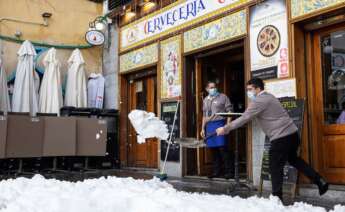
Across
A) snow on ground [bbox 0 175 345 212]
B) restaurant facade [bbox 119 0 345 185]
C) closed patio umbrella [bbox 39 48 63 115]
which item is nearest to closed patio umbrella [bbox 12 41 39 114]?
closed patio umbrella [bbox 39 48 63 115]

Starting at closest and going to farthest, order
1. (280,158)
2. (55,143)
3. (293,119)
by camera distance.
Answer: (280,158)
(293,119)
(55,143)

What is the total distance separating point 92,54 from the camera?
12289 mm

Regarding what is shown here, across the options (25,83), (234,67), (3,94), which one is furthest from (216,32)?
(3,94)

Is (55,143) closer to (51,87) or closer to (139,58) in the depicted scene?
(51,87)

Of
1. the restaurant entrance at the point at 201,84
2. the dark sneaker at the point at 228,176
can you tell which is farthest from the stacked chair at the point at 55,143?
the dark sneaker at the point at 228,176

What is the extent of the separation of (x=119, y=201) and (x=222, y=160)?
4020 millimetres

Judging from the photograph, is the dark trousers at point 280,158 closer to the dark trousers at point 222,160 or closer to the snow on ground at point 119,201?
the snow on ground at point 119,201

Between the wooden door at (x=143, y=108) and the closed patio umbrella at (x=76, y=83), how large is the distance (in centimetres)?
121

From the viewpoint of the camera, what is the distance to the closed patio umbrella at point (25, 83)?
10461 millimetres

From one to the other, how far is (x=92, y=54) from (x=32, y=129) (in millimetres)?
3358

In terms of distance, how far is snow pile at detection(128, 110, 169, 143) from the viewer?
26.4ft

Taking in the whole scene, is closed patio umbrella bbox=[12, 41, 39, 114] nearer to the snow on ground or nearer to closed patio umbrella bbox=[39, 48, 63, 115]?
closed patio umbrella bbox=[39, 48, 63, 115]

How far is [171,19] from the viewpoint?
9.70 metres

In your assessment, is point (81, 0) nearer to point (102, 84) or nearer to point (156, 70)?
point (102, 84)
